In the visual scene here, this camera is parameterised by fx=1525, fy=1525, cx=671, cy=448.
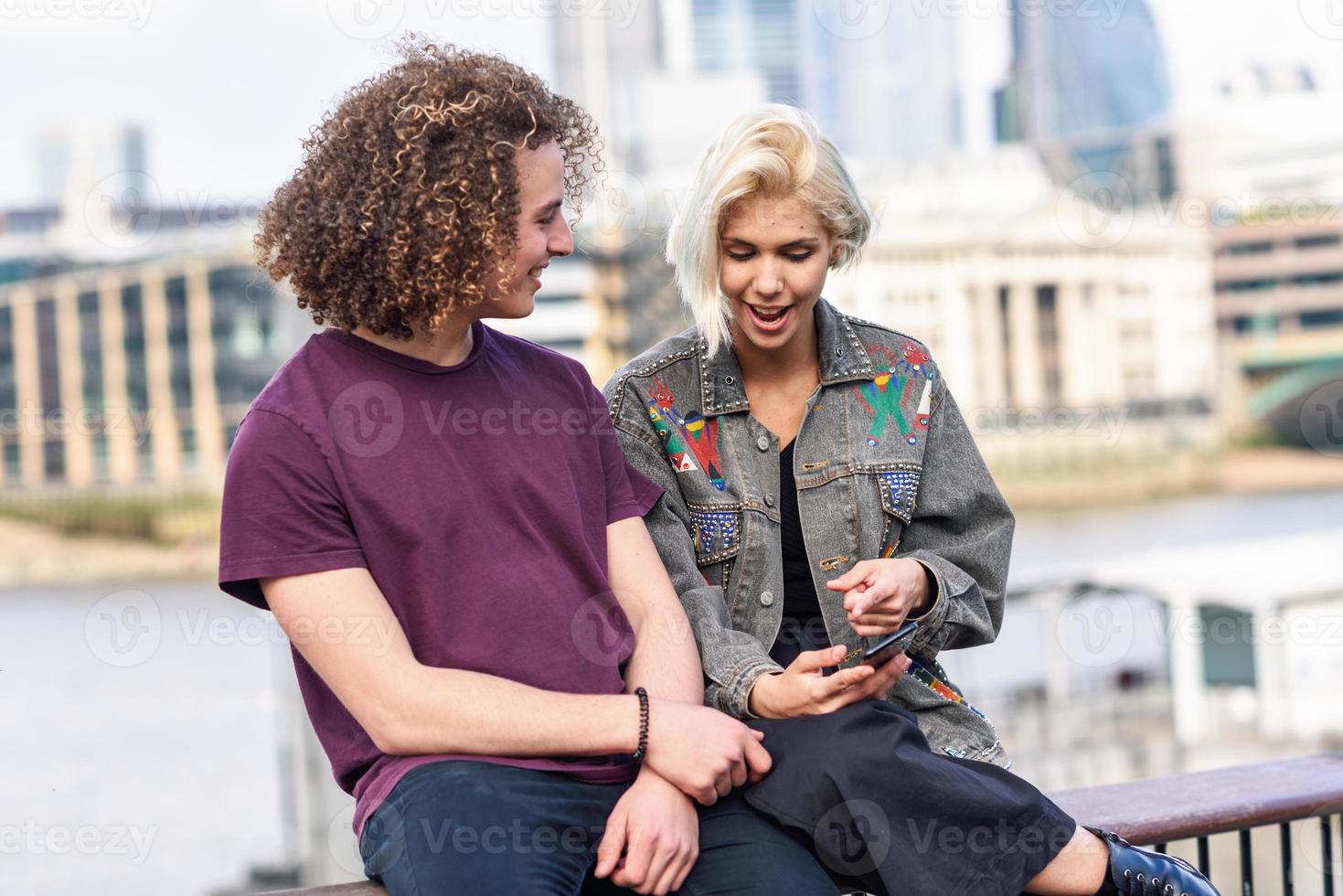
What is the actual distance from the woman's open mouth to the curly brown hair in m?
0.43

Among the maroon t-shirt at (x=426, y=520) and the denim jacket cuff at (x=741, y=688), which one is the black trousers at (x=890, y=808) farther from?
the maroon t-shirt at (x=426, y=520)

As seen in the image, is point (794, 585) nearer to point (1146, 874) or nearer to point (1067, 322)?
point (1146, 874)

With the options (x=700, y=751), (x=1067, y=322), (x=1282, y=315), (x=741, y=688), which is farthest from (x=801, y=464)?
(x=1282, y=315)

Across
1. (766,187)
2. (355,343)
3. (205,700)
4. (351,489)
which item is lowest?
(205,700)

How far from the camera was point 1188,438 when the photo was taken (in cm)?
4506

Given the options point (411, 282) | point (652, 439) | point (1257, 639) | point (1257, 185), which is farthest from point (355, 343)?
point (1257, 185)

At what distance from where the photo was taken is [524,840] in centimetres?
152

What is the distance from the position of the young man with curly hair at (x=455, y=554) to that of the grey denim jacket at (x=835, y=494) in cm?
24

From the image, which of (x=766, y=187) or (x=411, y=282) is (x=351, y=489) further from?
(x=766, y=187)

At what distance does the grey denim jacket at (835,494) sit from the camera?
78.1 inches

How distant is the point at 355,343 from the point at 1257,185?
54128mm

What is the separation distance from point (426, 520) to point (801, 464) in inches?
24.5

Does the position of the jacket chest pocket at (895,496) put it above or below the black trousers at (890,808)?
above

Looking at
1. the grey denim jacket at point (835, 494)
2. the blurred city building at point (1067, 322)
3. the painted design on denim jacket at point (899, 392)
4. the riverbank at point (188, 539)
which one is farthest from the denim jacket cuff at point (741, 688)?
the blurred city building at point (1067, 322)
